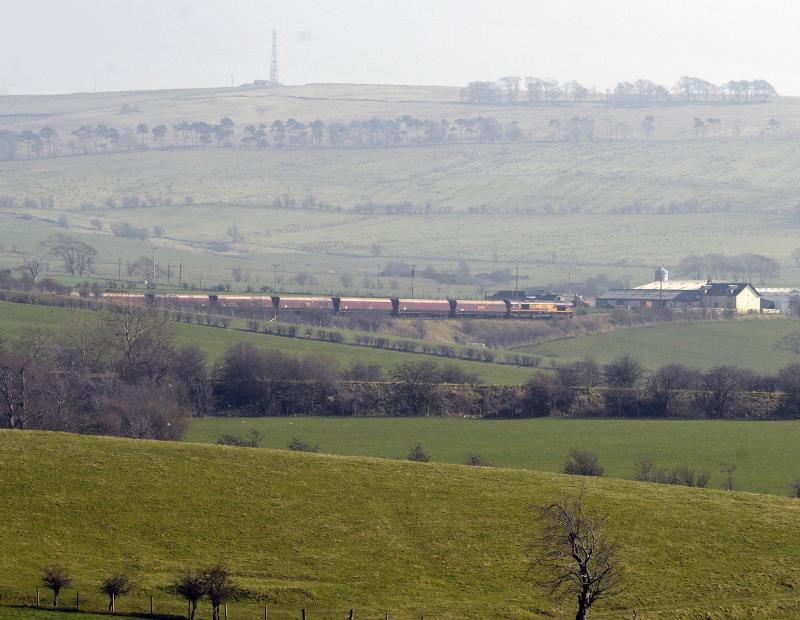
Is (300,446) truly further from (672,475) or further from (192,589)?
(192,589)

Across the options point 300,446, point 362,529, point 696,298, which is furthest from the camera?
point 696,298

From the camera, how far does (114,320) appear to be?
→ 81500 mm

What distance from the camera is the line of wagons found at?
10312 cm

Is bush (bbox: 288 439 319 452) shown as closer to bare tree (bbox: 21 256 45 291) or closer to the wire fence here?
the wire fence

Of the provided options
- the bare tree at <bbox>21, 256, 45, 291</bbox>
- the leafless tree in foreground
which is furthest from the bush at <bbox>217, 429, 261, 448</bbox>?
the bare tree at <bbox>21, 256, 45, 291</bbox>

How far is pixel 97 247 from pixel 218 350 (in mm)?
100312

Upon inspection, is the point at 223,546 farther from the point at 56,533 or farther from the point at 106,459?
the point at 106,459

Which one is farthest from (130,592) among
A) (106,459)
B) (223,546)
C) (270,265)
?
(270,265)

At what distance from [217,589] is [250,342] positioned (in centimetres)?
5315

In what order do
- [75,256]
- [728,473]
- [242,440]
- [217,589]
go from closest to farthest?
1. [217,589]
2. [728,473]
3. [242,440]
4. [75,256]

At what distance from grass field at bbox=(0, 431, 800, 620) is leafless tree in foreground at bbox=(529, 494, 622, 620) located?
1.46ft

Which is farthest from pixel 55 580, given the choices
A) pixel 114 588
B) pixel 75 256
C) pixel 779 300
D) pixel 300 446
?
pixel 75 256

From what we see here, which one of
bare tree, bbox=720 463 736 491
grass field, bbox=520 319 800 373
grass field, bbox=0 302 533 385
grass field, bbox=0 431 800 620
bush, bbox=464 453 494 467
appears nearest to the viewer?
grass field, bbox=0 431 800 620

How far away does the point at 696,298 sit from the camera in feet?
424
